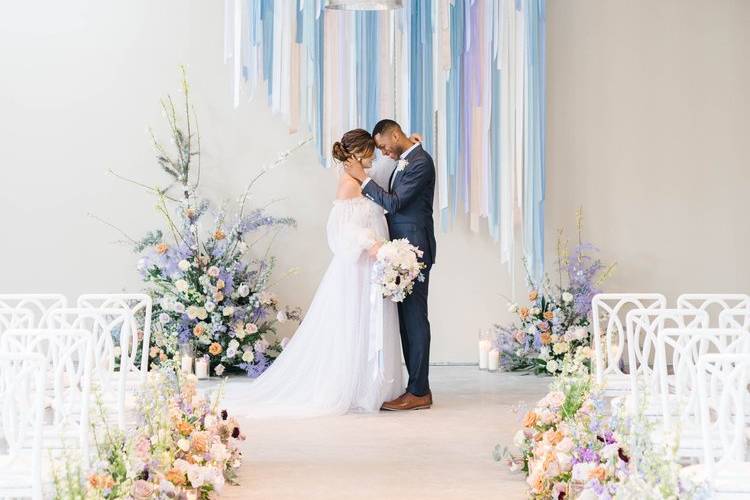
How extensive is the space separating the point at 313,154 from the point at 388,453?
340 cm

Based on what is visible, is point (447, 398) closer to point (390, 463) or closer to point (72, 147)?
point (390, 463)

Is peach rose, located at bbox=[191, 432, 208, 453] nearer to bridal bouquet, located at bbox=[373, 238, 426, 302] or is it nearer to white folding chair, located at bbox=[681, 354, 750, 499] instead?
white folding chair, located at bbox=[681, 354, 750, 499]

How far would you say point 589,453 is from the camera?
13.3ft

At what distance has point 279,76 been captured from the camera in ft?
26.5

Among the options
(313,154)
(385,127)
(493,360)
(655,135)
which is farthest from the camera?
(655,135)

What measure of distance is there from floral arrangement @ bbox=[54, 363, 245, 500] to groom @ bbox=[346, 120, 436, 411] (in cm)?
159

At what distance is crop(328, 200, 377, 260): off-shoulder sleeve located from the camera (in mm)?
6512

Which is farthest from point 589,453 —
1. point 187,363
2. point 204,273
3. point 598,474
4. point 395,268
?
point 204,273

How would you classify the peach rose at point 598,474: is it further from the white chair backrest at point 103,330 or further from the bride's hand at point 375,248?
the bride's hand at point 375,248

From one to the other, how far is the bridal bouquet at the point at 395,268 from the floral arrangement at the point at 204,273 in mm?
1678

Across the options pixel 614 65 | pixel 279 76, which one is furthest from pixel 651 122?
pixel 279 76

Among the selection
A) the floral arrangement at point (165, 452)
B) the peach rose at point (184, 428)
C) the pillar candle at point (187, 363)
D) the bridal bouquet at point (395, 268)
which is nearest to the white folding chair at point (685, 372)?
the floral arrangement at point (165, 452)

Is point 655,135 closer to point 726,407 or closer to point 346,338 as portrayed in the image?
point 346,338

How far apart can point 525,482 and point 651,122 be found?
14.5ft
